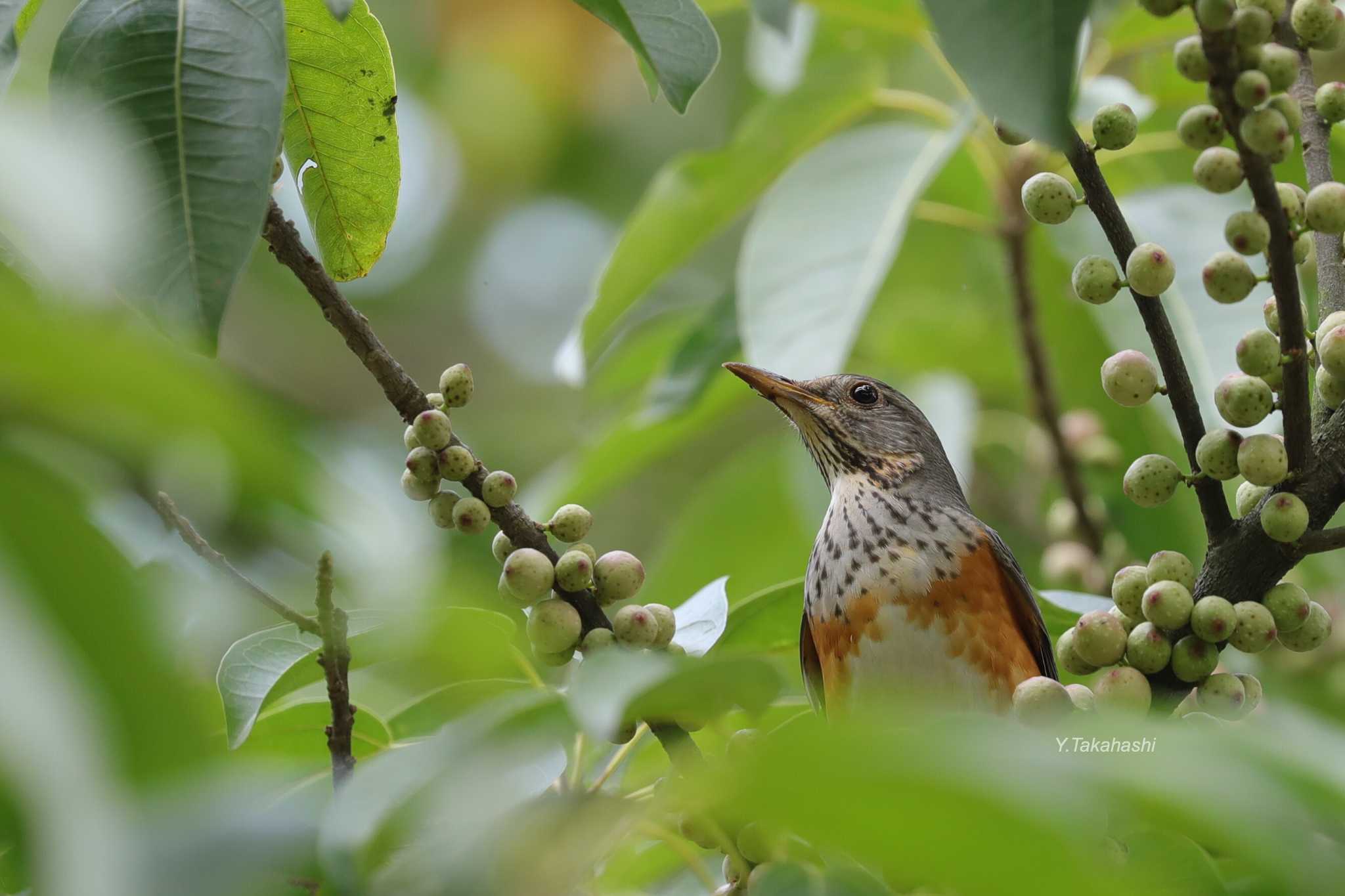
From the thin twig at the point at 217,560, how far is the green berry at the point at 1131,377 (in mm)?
1278

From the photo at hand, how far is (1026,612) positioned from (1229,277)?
5.37ft

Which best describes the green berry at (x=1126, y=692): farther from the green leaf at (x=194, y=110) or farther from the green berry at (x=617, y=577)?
the green leaf at (x=194, y=110)

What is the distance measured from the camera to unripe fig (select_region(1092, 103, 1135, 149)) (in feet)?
6.09

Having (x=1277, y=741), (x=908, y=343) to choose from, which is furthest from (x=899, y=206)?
(x=1277, y=741)

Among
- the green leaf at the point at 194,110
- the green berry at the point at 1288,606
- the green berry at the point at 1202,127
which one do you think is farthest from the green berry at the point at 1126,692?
the green leaf at the point at 194,110

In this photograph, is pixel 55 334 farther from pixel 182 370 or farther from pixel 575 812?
pixel 575 812

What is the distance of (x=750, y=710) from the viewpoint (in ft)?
4.61

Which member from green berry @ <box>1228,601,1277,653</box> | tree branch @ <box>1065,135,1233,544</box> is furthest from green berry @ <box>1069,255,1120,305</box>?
green berry @ <box>1228,601,1277,653</box>

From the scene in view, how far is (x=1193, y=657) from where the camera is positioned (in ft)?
6.61

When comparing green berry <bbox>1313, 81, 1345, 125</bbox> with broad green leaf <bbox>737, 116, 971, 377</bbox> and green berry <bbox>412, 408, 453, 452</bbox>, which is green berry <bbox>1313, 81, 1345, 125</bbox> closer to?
green berry <bbox>412, 408, 453, 452</bbox>

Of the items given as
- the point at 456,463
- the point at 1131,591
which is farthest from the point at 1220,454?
the point at 456,463

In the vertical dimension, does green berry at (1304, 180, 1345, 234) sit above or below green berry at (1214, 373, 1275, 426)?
above

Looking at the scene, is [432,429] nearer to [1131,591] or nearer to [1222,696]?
[1131,591]

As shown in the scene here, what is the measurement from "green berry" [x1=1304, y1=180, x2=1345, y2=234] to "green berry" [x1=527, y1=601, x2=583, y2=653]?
1.22m
